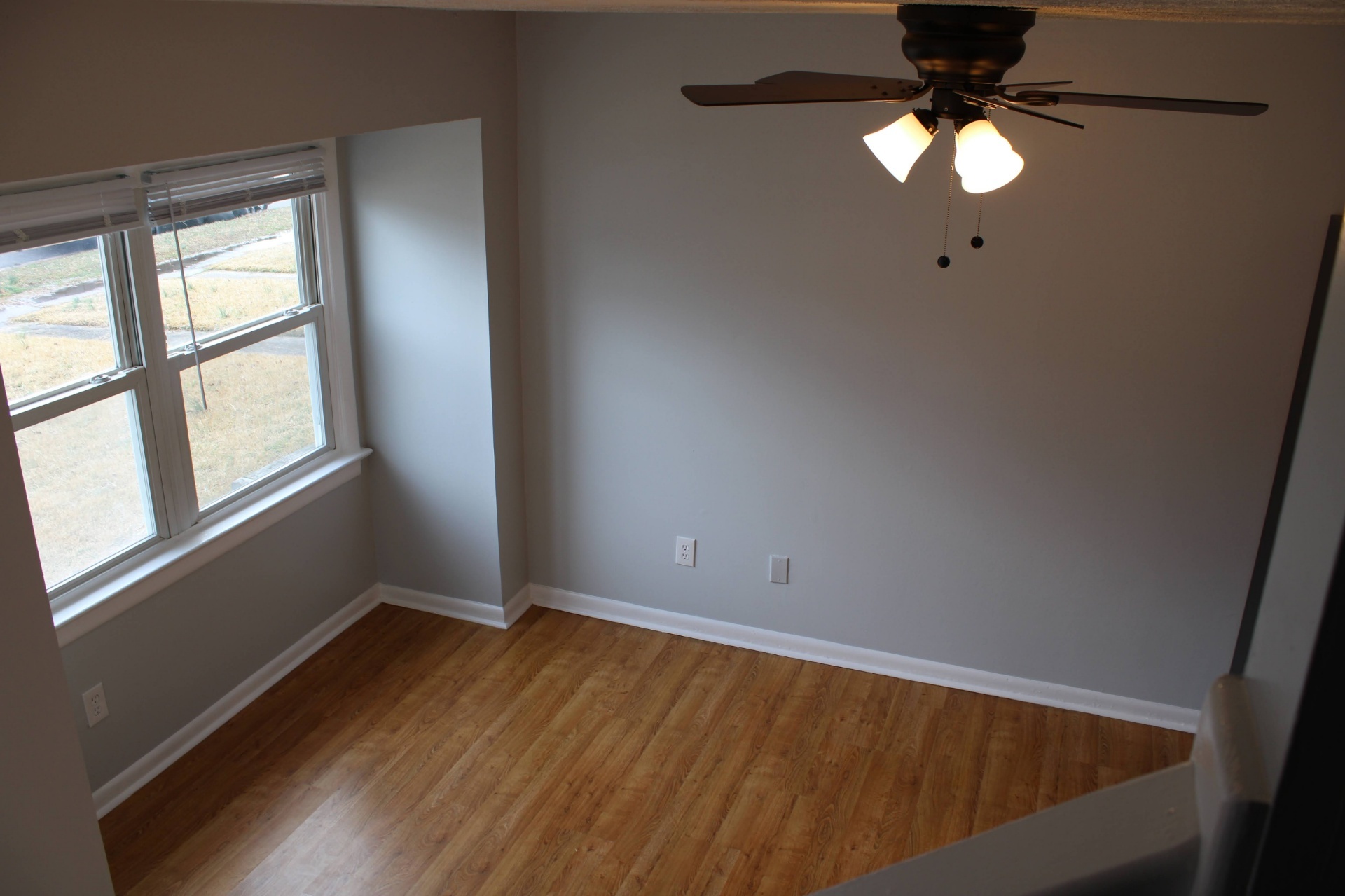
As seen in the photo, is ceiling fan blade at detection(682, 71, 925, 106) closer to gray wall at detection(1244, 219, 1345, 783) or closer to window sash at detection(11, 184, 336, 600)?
gray wall at detection(1244, 219, 1345, 783)

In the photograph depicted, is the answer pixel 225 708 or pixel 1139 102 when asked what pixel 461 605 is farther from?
pixel 1139 102

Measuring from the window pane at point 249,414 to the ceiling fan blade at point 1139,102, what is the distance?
270 cm

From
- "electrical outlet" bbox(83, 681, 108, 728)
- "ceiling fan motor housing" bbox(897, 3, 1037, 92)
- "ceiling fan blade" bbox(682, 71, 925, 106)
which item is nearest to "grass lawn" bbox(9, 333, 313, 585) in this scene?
"electrical outlet" bbox(83, 681, 108, 728)

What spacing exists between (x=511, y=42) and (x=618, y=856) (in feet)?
9.20

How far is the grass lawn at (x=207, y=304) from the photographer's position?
2883 mm

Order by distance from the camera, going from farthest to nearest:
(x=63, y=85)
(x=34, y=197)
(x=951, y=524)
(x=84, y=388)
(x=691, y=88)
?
(x=951, y=524) < (x=84, y=388) < (x=34, y=197) < (x=63, y=85) < (x=691, y=88)

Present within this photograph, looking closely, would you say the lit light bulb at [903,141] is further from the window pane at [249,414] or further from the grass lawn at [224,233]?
the window pane at [249,414]

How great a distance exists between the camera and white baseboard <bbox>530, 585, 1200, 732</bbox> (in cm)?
369

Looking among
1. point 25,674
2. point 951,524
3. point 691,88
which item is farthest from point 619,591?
point 691,88

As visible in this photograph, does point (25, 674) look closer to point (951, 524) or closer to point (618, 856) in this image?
point (618, 856)

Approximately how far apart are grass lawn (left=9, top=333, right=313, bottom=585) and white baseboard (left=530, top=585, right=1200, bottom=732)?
1.36 metres

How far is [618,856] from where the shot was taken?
3.04 metres

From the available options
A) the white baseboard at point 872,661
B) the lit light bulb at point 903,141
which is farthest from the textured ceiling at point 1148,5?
the white baseboard at point 872,661

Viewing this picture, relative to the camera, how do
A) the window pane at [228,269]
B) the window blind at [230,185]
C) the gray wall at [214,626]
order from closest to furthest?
the window blind at [230,185], the gray wall at [214,626], the window pane at [228,269]
